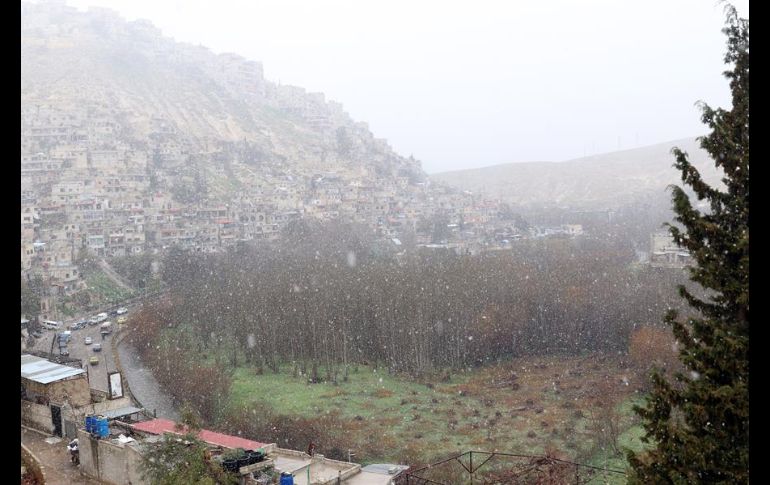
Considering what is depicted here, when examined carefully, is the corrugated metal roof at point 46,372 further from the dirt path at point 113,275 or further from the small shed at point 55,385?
the dirt path at point 113,275

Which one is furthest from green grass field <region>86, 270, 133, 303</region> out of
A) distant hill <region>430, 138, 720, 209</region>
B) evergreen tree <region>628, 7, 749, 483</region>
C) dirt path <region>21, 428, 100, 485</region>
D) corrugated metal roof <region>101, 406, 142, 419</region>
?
distant hill <region>430, 138, 720, 209</region>

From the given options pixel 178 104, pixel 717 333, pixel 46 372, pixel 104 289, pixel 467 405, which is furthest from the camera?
pixel 178 104

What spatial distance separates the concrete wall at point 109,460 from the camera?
6.41 meters

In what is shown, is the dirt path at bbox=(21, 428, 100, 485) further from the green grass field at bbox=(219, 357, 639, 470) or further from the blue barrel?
the green grass field at bbox=(219, 357, 639, 470)

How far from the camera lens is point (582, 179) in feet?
176

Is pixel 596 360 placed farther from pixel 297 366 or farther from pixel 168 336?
pixel 168 336

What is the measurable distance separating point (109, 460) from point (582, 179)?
5193 cm

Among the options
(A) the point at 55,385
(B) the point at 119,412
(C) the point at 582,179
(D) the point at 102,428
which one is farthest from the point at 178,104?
(D) the point at 102,428

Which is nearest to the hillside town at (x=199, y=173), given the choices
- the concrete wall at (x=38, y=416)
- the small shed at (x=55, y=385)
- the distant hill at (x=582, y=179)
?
the small shed at (x=55, y=385)

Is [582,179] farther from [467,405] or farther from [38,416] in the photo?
[38,416]

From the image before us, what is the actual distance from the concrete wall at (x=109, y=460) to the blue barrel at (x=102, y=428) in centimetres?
7
